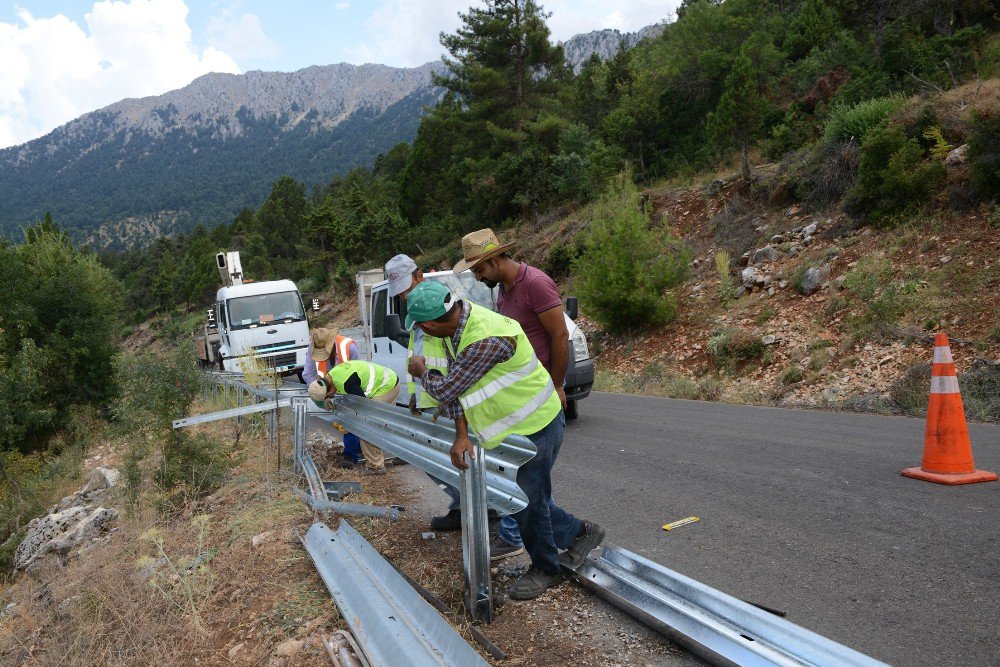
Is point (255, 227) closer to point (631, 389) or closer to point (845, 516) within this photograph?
point (631, 389)

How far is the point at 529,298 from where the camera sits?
4.59 metres

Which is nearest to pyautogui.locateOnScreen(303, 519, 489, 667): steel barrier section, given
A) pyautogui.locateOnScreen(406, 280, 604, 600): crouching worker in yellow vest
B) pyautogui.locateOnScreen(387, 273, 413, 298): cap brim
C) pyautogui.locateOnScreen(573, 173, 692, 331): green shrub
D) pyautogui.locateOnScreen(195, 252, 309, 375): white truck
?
pyautogui.locateOnScreen(406, 280, 604, 600): crouching worker in yellow vest

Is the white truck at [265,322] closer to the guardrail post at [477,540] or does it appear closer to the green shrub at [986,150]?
the green shrub at [986,150]

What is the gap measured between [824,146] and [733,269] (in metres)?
3.82

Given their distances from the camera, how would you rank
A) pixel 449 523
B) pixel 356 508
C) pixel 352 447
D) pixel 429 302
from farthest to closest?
pixel 352 447 → pixel 449 523 → pixel 356 508 → pixel 429 302

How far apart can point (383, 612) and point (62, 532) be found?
25.3 ft

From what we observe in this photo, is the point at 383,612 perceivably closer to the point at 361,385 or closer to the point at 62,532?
the point at 361,385

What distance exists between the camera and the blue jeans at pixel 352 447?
304 inches

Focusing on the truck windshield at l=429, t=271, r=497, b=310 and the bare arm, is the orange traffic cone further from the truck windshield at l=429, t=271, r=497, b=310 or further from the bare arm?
the truck windshield at l=429, t=271, r=497, b=310

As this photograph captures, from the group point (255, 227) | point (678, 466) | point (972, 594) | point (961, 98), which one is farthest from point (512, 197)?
point (255, 227)

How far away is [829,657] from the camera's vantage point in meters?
A: 2.60

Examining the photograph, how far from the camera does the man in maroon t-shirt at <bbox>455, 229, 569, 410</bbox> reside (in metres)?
4.55

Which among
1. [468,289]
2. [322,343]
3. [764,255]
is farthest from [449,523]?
[764,255]

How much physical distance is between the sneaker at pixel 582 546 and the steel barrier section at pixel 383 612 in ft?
3.16
